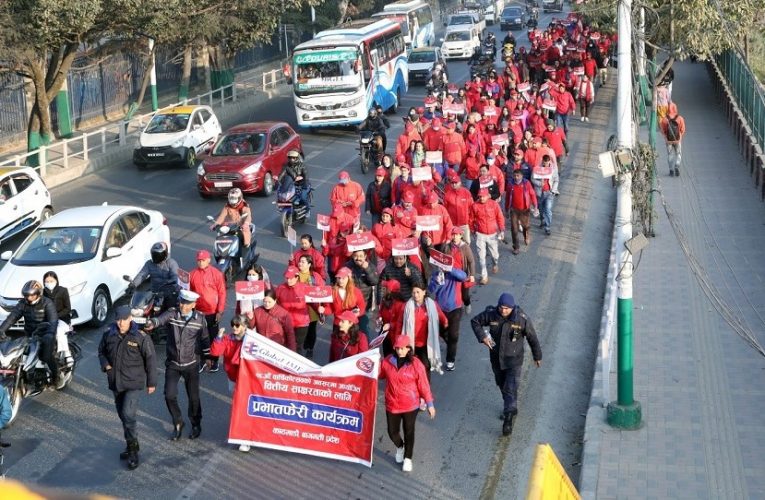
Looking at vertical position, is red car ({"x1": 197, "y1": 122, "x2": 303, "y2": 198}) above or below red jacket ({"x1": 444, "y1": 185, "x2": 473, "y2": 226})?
below

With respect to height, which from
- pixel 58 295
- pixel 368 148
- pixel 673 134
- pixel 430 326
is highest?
pixel 430 326

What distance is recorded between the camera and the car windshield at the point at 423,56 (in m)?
45.1

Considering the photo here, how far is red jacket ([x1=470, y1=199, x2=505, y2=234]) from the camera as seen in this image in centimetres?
1777

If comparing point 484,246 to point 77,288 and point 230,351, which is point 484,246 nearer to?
point 77,288

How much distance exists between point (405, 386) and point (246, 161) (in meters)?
13.9

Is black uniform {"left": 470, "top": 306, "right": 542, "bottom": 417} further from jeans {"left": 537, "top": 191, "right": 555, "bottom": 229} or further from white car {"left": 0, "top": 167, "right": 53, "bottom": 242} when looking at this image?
white car {"left": 0, "top": 167, "right": 53, "bottom": 242}

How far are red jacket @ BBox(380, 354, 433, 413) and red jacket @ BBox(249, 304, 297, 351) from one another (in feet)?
5.54

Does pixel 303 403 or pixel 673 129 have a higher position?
pixel 303 403

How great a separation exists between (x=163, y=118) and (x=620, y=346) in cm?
1889

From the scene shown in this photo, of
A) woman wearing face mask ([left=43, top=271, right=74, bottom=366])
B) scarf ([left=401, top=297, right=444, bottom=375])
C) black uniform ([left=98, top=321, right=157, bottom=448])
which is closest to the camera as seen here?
black uniform ([left=98, top=321, right=157, bottom=448])

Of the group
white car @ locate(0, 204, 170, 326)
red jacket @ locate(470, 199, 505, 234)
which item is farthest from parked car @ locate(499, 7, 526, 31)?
white car @ locate(0, 204, 170, 326)

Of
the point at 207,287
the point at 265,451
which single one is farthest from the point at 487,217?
the point at 265,451

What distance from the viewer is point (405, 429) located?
1168cm

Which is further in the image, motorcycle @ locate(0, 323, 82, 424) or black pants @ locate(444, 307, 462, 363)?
black pants @ locate(444, 307, 462, 363)
